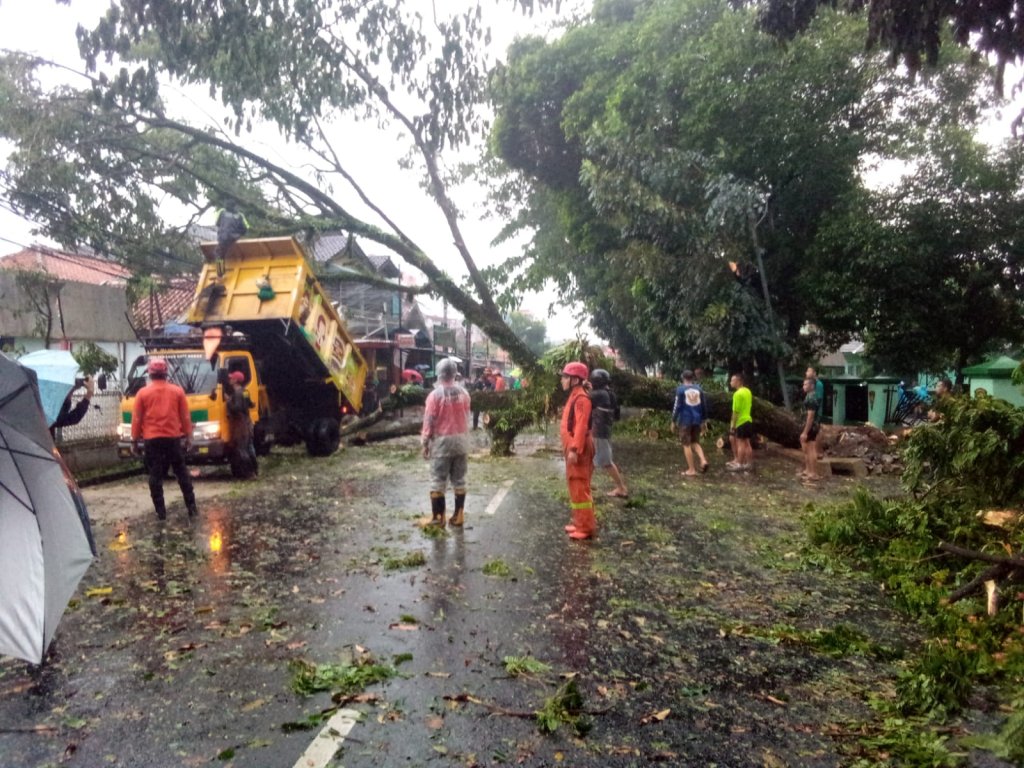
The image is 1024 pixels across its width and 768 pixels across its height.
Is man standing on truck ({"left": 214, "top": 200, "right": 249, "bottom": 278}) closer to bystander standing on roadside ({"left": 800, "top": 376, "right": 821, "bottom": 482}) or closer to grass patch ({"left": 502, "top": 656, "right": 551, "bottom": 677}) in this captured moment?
bystander standing on roadside ({"left": 800, "top": 376, "right": 821, "bottom": 482})

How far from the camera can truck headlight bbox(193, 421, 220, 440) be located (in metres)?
11.7

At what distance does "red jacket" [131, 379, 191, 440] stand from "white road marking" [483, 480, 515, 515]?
3632mm

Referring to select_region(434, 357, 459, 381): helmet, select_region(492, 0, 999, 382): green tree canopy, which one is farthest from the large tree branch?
select_region(434, 357, 459, 381): helmet

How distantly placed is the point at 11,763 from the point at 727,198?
48.3 feet

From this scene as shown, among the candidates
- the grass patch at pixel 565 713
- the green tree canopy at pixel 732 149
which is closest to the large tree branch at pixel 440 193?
the green tree canopy at pixel 732 149

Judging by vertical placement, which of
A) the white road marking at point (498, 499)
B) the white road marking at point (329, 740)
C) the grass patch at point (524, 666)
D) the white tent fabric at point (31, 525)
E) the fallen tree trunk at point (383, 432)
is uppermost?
the white tent fabric at point (31, 525)

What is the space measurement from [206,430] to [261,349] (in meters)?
2.78

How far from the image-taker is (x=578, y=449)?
7.61 m

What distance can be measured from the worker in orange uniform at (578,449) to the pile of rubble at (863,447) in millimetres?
7454

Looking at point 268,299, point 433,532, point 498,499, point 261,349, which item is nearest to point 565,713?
point 433,532

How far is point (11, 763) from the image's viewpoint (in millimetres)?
3361

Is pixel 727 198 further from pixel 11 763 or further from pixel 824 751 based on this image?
pixel 11 763

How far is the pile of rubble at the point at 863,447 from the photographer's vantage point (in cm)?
1370

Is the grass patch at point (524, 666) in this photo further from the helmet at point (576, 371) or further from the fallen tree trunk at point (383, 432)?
the fallen tree trunk at point (383, 432)
